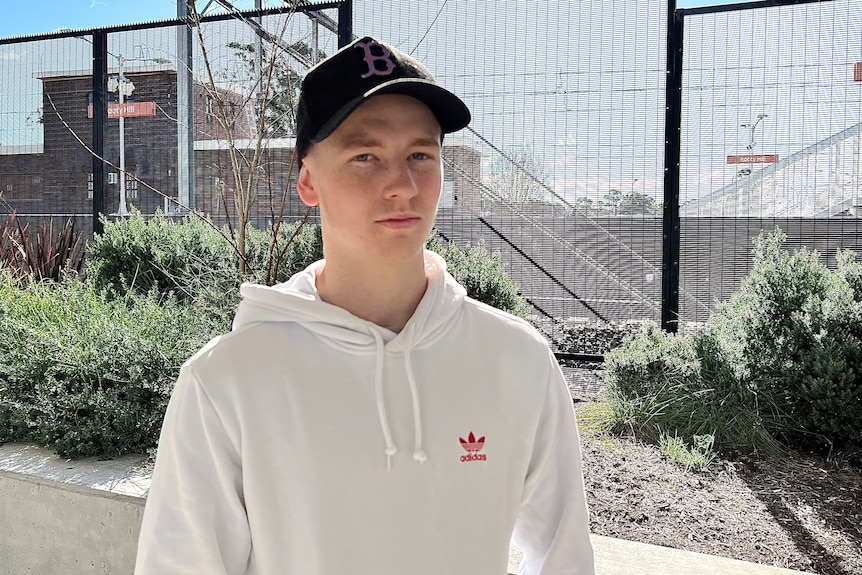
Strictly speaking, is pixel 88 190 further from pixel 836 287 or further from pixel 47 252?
pixel 836 287

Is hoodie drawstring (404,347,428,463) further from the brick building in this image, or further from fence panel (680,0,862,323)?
the brick building

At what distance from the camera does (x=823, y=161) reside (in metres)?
5.69

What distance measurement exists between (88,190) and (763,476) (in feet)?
25.0

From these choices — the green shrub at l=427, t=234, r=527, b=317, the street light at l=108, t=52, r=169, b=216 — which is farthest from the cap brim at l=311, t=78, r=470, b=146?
the street light at l=108, t=52, r=169, b=216

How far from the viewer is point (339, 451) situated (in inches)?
50.4

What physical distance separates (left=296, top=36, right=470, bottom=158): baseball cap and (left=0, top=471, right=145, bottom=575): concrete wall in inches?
79.3

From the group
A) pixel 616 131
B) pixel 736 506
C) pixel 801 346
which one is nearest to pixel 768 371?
pixel 801 346

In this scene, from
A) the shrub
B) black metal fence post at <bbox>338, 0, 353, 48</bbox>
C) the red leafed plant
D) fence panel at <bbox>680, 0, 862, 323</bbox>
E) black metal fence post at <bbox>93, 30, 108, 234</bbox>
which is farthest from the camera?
black metal fence post at <bbox>93, 30, 108, 234</bbox>

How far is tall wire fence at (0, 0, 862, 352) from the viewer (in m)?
5.71

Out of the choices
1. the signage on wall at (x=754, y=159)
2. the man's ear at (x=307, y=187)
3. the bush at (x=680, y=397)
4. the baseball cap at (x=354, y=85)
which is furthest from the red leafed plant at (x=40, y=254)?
the baseball cap at (x=354, y=85)

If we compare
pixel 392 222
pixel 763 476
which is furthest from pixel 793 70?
pixel 392 222

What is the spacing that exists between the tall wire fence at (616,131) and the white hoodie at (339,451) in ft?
13.7

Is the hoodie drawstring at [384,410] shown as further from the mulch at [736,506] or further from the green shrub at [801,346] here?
the green shrub at [801,346]

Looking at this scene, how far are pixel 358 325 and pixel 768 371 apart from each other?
3.73m
